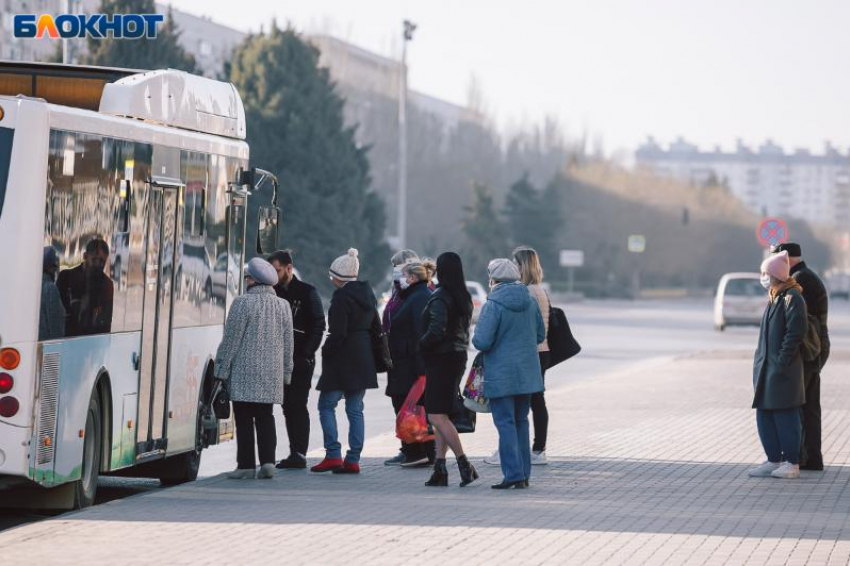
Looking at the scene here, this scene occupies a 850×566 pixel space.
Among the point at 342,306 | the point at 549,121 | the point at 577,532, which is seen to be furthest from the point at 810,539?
the point at 549,121

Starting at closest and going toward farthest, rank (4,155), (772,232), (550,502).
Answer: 1. (4,155)
2. (550,502)
3. (772,232)

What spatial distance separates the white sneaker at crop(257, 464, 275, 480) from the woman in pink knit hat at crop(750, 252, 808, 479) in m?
3.65

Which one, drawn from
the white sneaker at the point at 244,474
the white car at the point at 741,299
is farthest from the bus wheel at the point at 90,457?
the white car at the point at 741,299

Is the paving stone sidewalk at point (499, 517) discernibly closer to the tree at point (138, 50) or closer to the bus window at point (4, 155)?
Result: the bus window at point (4, 155)

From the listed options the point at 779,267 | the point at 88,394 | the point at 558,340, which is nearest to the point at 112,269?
the point at 88,394

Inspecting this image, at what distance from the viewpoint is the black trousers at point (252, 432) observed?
13281 millimetres

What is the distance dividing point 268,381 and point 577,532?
361 centimetres

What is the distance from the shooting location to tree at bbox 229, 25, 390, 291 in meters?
61.5

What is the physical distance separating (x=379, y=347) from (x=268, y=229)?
56.1 inches

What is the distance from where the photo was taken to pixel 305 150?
61.7 m

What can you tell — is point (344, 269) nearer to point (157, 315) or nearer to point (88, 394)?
point (157, 315)

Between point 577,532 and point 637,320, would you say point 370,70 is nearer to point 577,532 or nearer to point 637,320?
point 637,320

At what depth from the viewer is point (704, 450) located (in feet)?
52.2

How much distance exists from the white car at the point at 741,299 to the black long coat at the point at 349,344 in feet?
117
